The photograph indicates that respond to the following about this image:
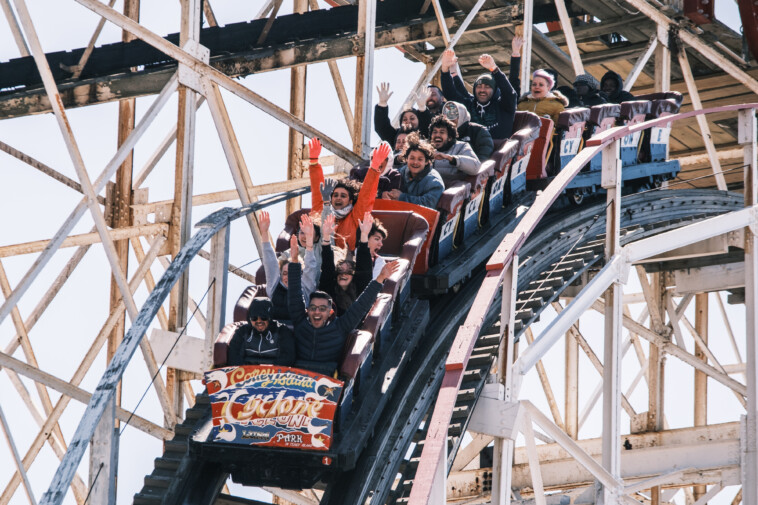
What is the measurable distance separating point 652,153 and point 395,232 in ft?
13.5

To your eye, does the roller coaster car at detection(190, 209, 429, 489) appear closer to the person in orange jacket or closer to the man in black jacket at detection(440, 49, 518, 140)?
the person in orange jacket

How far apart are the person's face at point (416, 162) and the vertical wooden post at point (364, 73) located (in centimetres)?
244

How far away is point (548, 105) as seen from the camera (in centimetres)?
1081

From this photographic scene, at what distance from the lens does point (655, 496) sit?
12.5 meters

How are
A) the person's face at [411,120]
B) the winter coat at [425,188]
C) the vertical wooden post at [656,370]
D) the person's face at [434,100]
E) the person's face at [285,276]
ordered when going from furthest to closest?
the vertical wooden post at [656,370]
the person's face at [434,100]
the person's face at [411,120]
the winter coat at [425,188]
the person's face at [285,276]

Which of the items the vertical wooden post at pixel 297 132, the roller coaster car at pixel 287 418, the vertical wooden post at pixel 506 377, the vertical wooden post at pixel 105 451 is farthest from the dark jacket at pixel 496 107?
the vertical wooden post at pixel 105 451

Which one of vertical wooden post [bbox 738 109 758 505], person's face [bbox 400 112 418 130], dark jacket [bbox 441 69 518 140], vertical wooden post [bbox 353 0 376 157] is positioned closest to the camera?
vertical wooden post [bbox 738 109 758 505]

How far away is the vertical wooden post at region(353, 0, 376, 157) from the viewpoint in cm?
1107

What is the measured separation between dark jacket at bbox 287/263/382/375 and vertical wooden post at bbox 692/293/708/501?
8126 mm

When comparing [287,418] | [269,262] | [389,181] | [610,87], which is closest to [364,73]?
[610,87]

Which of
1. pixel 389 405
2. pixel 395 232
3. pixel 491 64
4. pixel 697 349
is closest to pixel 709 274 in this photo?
pixel 697 349

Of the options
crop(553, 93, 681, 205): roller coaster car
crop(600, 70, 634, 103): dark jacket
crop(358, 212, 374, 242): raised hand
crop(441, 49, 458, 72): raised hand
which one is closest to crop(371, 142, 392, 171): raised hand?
crop(358, 212, 374, 242): raised hand

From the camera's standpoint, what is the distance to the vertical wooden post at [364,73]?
11.1 m

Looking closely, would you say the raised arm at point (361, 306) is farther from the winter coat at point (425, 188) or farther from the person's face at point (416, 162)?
the person's face at point (416, 162)
